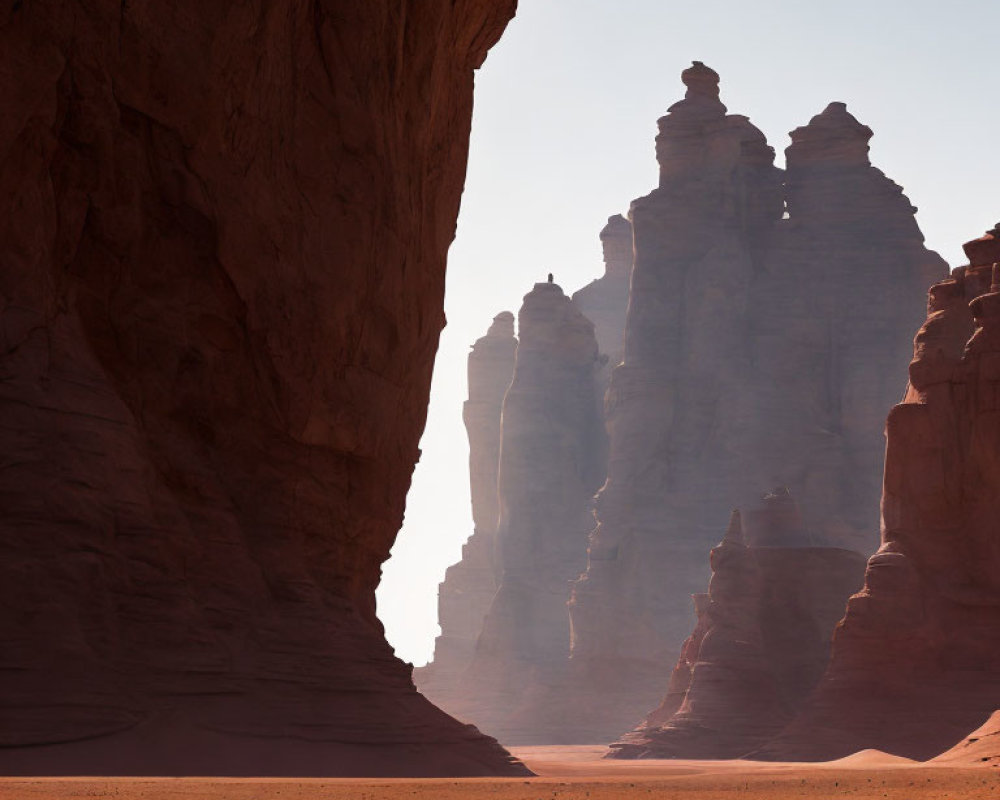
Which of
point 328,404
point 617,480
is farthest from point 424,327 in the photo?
point 617,480

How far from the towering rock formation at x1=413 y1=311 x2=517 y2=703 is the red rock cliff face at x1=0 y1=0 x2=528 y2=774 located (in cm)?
9193

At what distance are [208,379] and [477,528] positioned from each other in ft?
370

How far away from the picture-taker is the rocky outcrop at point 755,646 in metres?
57.3

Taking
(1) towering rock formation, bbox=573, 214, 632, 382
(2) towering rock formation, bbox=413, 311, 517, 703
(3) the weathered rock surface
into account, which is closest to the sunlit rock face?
(3) the weathered rock surface

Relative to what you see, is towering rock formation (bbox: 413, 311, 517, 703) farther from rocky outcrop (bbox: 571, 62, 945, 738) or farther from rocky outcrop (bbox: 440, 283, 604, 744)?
rocky outcrop (bbox: 571, 62, 945, 738)

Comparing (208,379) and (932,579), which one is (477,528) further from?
(208,379)

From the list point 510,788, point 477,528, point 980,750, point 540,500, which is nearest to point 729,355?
point 540,500

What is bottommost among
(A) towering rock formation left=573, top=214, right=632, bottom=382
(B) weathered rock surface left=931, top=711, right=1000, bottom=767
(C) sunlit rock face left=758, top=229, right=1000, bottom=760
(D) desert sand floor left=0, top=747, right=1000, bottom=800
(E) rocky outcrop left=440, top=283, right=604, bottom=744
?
(D) desert sand floor left=0, top=747, right=1000, bottom=800

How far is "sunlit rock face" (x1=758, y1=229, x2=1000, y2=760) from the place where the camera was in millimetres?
45250

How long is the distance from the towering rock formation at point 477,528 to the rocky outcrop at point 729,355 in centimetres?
2092

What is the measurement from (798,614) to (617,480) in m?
44.8

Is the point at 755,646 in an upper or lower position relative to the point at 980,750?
upper

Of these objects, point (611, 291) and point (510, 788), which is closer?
point (510, 788)

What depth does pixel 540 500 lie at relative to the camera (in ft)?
400
